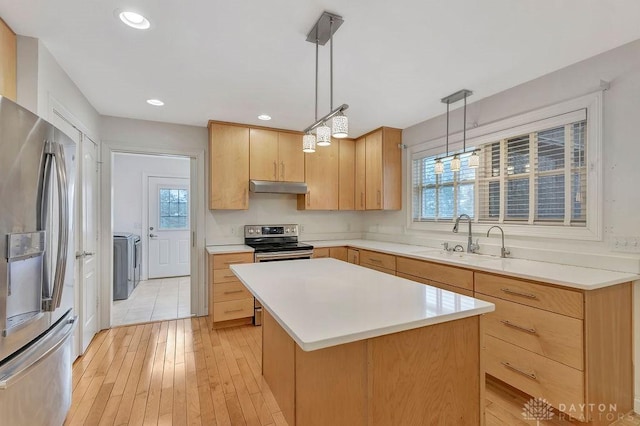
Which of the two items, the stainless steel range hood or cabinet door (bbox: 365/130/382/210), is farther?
cabinet door (bbox: 365/130/382/210)

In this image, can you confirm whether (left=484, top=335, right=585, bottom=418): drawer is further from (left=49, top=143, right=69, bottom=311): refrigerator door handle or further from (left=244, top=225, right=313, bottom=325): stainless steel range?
(left=49, top=143, right=69, bottom=311): refrigerator door handle

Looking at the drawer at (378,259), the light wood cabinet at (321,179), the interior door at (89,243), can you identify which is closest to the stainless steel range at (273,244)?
the light wood cabinet at (321,179)

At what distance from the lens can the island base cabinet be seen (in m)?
1.20

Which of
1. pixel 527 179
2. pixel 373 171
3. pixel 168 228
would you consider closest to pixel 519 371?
pixel 527 179

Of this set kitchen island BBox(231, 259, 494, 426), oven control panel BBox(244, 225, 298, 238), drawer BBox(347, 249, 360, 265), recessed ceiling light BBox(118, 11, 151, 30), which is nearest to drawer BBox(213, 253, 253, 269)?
oven control panel BBox(244, 225, 298, 238)

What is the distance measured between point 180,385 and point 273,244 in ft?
6.40

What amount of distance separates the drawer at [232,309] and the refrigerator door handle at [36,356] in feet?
5.19

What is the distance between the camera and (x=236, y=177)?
3.72 m

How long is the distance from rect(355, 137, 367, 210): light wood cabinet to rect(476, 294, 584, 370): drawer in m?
2.31

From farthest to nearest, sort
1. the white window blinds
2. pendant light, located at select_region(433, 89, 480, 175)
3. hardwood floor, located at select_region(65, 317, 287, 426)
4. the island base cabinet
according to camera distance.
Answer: pendant light, located at select_region(433, 89, 480, 175) < the white window blinds < hardwood floor, located at select_region(65, 317, 287, 426) < the island base cabinet

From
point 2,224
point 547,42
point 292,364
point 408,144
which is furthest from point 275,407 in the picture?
point 408,144

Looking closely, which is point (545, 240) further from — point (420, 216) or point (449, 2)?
point (449, 2)

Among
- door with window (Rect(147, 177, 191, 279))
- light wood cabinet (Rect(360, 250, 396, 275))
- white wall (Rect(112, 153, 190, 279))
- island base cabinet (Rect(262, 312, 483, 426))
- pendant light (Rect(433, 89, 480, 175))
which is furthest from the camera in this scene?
door with window (Rect(147, 177, 191, 279))

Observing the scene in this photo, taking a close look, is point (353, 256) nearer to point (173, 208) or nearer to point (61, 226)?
point (61, 226)
